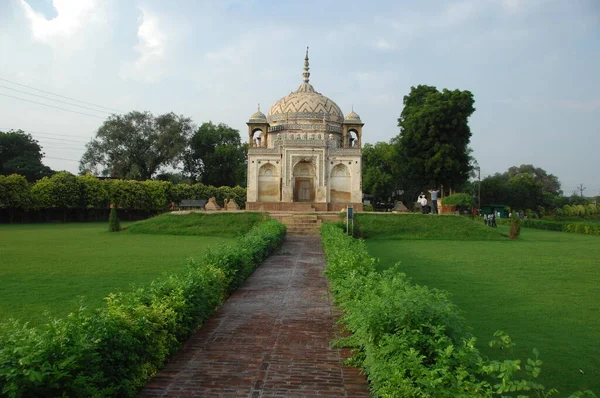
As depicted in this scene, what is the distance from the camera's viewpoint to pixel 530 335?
646cm

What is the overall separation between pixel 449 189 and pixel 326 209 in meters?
11.2

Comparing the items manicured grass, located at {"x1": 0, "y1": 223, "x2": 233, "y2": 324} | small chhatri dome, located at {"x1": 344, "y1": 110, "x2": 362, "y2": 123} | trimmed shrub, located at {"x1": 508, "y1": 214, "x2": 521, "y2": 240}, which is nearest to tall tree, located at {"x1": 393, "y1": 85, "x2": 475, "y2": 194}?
small chhatri dome, located at {"x1": 344, "y1": 110, "x2": 362, "y2": 123}

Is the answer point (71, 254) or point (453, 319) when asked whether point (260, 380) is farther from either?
point (71, 254)

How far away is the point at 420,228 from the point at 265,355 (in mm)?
19609

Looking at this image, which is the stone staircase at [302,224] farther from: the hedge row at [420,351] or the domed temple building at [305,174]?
the hedge row at [420,351]

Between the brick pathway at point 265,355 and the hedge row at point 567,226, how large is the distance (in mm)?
27653

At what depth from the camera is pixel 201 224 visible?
24281mm

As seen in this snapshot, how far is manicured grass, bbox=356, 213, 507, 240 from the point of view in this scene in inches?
912

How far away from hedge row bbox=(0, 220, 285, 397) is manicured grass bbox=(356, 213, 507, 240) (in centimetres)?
1662

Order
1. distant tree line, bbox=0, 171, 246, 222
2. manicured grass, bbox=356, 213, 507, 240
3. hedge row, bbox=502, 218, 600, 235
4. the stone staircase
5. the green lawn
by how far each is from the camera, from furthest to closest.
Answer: distant tree line, bbox=0, 171, 246, 222 < hedge row, bbox=502, 218, 600, 235 < the stone staircase < manicured grass, bbox=356, 213, 507, 240 < the green lawn

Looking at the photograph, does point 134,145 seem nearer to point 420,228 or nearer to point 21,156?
point 21,156

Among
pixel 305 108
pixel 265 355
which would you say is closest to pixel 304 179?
pixel 305 108

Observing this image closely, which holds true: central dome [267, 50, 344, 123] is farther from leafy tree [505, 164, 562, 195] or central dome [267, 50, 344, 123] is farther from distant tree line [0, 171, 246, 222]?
leafy tree [505, 164, 562, 195]

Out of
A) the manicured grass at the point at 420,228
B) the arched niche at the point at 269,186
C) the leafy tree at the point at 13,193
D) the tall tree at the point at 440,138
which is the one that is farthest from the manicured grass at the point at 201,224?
the tall tree at the point at 440,138
